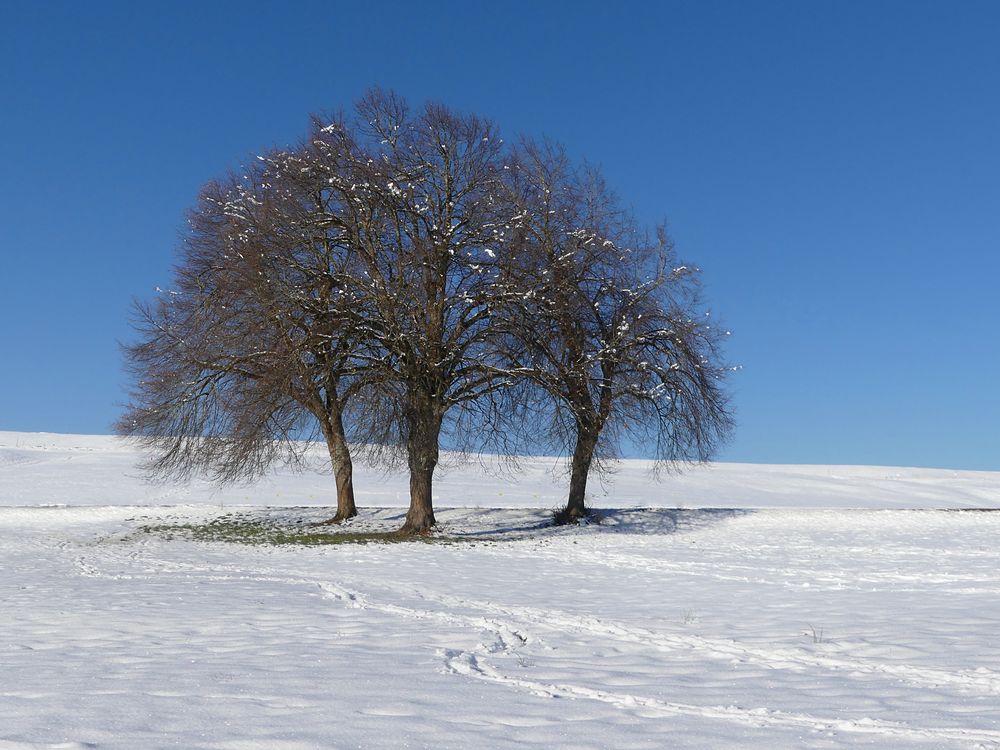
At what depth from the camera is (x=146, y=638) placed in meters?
9.28

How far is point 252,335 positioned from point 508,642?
1785cm

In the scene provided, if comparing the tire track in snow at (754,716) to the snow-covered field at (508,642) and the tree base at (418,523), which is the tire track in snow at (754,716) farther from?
the tree base at (418,523)

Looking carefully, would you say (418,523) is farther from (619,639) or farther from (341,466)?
(619,639)

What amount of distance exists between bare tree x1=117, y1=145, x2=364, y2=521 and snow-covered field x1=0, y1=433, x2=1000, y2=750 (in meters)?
3.51

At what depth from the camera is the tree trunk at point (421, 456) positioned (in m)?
25.3

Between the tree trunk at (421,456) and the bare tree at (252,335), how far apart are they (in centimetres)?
213

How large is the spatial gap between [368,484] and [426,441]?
57.7 feet

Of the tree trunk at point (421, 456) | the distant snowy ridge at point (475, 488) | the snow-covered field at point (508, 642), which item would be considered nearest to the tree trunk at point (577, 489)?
the snow-covered field at point (508, 642)

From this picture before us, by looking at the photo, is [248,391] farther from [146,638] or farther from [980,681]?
[980,681]

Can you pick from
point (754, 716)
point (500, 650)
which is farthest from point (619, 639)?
point (754, 716)

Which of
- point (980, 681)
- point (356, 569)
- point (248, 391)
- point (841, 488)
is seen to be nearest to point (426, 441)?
point (248, 391)

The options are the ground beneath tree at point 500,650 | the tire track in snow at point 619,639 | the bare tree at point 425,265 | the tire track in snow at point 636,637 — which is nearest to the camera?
the ground beneath tree at point 500,650

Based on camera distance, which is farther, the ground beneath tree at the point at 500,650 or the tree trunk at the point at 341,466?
the tree trunk at the point at 341,466

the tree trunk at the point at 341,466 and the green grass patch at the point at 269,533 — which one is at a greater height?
the tree trunk at the point at 341,466
